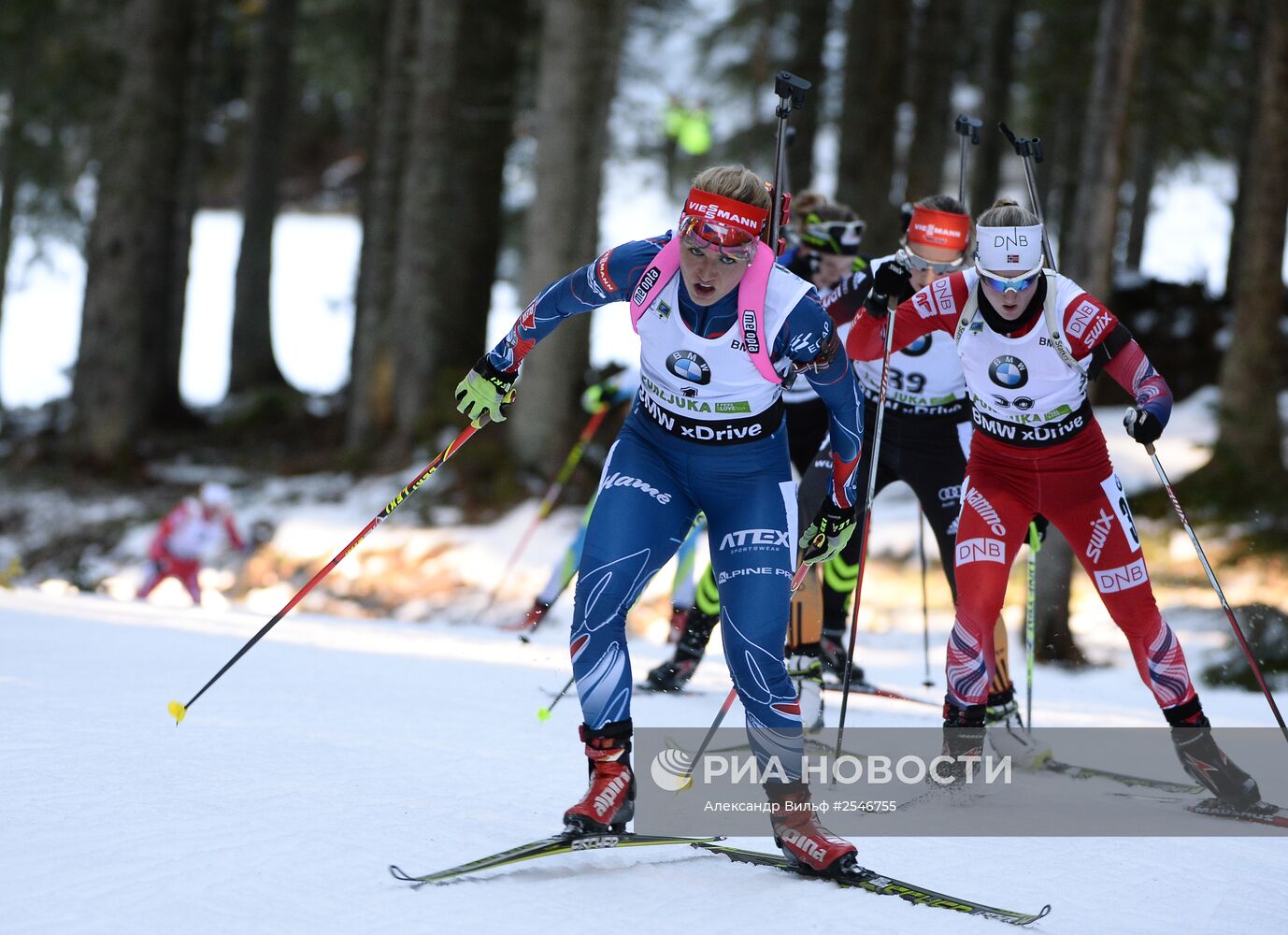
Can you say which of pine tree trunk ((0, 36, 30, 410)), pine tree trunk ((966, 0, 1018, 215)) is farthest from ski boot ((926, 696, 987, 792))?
pine tree trunk ((0, 36, 30, 410))

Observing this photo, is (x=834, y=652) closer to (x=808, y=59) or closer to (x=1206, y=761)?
(x=1206, y=761)

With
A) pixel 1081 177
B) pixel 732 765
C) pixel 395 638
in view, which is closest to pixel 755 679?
pixel 732 765

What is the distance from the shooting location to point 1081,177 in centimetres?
1038

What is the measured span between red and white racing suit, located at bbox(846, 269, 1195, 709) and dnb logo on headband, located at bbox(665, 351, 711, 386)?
1437mm

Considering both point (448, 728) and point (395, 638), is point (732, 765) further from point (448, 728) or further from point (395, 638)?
point (395, 638)

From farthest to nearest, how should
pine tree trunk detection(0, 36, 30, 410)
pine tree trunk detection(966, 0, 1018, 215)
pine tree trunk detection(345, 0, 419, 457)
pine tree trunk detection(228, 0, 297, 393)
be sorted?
1. pine tree trunk detection(228, 0, 297, 393)
2. pine tree trunk detection(0, 36, 30, 410)
3. pine tree trunk detection(966, 0, 1018, 215)
4. pine tree trunk detection(345, 0, 419, 457)

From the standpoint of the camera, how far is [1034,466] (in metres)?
5.33

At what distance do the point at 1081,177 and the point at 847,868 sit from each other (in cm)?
773

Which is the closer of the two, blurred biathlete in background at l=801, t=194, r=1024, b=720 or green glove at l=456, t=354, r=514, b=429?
green glove at l=456, t=354, r=514, b=429

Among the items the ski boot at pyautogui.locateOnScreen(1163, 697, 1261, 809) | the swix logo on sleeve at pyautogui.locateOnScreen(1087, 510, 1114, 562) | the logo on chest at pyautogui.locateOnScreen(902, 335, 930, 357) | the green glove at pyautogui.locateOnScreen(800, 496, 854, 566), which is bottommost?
the ski boot at pyautogui.locateOnScreen(1163, 697, 1261, 809)

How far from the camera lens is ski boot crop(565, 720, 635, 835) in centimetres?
405

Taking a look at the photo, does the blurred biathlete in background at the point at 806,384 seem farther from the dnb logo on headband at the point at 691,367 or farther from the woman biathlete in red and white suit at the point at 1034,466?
the dnb logo on headband at the point at 691,367

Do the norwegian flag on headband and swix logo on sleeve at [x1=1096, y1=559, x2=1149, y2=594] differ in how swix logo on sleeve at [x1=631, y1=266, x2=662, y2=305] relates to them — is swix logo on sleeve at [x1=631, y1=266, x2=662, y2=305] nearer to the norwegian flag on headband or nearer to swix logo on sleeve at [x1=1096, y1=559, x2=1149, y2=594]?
the norwegian flag on headband

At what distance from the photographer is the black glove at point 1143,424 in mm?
4789
